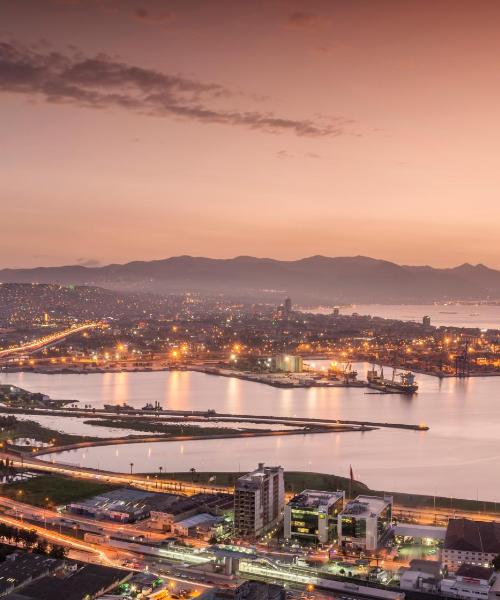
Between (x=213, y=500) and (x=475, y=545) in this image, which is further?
(x=213, y=500)

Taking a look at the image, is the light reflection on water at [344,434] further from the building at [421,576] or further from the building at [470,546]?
the building at [421,576]

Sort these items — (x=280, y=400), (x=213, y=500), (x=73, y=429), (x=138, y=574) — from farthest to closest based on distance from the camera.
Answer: (x=280, y=400) → (x=73, y=429) → (x=213, y=500) → (x=138, y=574)

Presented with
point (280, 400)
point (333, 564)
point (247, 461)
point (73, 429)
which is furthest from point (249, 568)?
point (280, 400)

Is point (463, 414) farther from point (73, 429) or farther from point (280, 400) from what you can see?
point (73, 429)

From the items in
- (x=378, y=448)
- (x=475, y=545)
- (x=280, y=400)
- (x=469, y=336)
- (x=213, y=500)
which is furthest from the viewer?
(x=469, y=336)

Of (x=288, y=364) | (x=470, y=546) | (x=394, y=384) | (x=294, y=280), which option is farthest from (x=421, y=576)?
(x=294, y=280)

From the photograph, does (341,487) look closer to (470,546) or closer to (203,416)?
(470,546)
